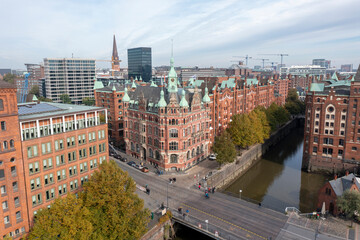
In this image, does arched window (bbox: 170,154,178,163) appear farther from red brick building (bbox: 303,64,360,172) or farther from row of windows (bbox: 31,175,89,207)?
red brick building (bbox: 303,64,360,172)

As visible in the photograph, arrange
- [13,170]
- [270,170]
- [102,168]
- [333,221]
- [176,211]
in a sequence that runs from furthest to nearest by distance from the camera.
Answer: [270,170] → [176,211] → [333,221] → [102,168] → [13,170]

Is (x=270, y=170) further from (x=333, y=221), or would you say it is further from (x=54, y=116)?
(x=54, y=116)

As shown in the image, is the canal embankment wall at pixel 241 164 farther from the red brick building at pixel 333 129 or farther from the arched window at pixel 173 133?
the red brick building at pixel 333 129

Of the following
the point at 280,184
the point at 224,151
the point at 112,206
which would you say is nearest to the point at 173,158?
the point at 224,151

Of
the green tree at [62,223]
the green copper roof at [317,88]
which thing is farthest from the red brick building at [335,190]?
the green tree at [62,223]

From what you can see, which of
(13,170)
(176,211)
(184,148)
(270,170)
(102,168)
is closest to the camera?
(13,170)

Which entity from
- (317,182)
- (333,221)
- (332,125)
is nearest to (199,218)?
(333,221)

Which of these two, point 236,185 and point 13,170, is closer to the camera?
point 13,170
